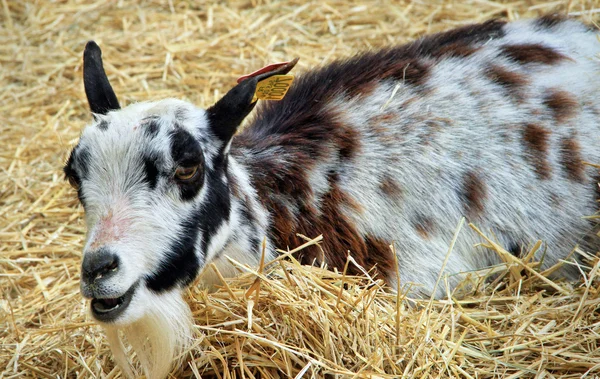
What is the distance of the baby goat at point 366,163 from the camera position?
354 cm

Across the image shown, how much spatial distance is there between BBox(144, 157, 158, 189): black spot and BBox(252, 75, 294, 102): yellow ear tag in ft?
2.40

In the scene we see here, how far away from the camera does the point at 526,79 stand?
4680 mm

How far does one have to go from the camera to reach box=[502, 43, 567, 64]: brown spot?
479cm

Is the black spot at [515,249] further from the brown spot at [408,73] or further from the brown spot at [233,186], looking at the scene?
the brown spot at [233,186]

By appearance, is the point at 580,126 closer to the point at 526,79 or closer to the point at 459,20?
the point at 526,79

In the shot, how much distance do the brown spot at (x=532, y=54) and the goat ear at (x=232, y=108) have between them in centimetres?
168

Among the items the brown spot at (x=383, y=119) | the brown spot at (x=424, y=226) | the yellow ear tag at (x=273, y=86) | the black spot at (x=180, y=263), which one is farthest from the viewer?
the brown spot at (x=383, y=119)

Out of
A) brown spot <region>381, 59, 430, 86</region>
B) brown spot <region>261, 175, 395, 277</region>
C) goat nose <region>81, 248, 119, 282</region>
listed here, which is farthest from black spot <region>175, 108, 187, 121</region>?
brown spot <region>381, 59, 430, 86</region>

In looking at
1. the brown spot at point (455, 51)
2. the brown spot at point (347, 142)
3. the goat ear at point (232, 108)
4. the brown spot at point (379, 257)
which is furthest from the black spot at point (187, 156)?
the brown spot at point (455, 51)

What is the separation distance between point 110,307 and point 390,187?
5.86 ft

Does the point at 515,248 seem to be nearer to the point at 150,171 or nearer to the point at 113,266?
the point at 150,171

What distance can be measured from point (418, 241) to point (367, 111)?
2.74 ft

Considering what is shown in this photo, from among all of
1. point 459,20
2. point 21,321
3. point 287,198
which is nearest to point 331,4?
point 459,20

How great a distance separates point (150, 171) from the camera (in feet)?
11.5
